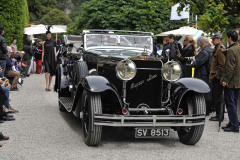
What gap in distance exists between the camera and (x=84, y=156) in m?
5.73

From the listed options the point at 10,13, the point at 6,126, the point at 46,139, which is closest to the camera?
the point at 46,139

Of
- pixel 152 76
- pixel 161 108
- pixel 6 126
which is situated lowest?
pixel 6 126

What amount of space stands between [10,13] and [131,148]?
1589 centimetres

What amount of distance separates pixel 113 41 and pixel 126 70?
235 cm

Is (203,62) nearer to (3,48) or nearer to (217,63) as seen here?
(217,63)

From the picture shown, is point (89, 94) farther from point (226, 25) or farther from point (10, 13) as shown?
point (10, 13)

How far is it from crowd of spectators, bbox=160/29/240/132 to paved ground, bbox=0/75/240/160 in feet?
1.79

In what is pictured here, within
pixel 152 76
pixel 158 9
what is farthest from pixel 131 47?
pixel 158 9

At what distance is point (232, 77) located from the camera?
7684 millimetres

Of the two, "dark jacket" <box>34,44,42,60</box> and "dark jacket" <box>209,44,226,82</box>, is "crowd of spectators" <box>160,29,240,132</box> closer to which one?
"dark jacket" <box>209,44,226,82</box>

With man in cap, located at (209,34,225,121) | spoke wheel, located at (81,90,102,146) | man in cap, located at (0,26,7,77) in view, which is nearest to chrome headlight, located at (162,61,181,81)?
spoke wheel, located at (81,90,102,146)

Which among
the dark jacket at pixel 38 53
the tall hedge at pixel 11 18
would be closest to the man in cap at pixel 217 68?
the tall hedge at pixel 11 18

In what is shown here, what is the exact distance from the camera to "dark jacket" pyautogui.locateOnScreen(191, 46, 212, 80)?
9.53 m

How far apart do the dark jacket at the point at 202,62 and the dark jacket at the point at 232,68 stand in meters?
1.82
